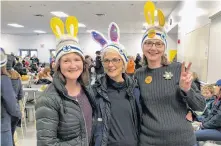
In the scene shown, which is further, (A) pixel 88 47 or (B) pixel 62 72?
(A) pixel 88 47

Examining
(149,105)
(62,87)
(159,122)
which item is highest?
(62,87)

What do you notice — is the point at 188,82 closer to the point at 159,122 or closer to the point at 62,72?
the point at 159,122

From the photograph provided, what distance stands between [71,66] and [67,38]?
252 millimetres

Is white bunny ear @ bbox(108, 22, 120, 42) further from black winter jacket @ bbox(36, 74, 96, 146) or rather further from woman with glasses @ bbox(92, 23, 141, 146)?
black winter jacket @ bbox(36, 74, 96, 146)

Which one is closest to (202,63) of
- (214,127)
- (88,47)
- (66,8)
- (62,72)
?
(214,127)

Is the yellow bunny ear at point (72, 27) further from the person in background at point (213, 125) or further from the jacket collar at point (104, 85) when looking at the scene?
the person in background at point (213, 125)

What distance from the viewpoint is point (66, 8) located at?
8.93 m

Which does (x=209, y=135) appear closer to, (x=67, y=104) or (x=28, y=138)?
(x=67, y=104)

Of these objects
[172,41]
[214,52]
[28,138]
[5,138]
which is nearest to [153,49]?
[5,138]

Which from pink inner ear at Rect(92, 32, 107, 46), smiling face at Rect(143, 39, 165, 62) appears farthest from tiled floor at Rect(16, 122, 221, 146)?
smiling face at Rect(143, 39, 165, 62)

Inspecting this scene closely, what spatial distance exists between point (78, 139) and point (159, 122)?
0.54 m

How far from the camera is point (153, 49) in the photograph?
173cm

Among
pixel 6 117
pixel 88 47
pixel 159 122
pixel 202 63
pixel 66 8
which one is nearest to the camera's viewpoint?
pixel 159 122

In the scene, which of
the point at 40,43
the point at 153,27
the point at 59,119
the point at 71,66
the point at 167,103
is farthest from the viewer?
the point at 40,43
